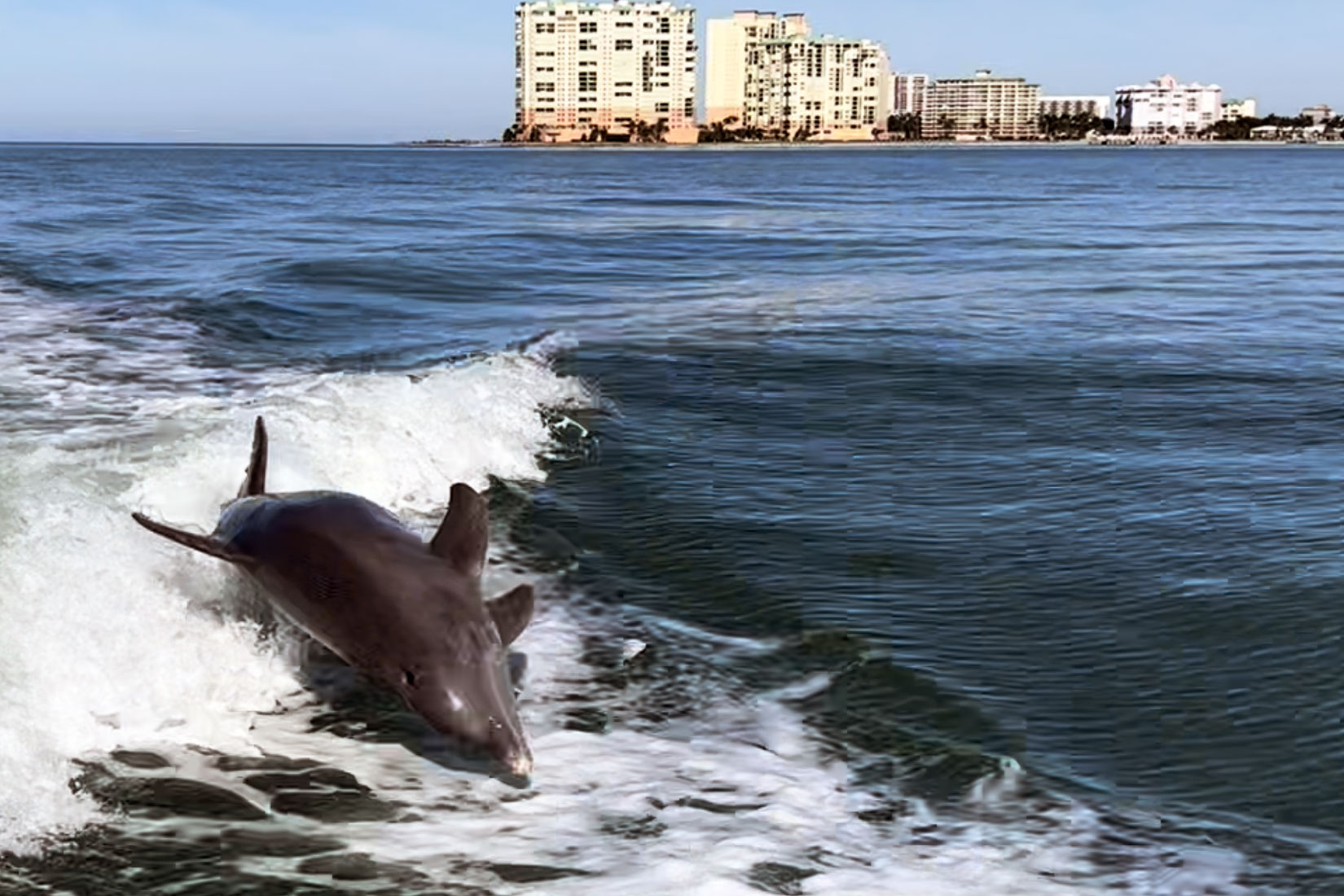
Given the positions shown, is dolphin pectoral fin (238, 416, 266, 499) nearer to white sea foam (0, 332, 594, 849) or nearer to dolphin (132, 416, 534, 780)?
white sea foam (0, 332, 594, 849)

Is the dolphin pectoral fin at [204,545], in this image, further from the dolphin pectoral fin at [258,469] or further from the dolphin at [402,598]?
the dolphin pectoral fin at [258,469]

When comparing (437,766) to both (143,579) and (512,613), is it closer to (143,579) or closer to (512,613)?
(512,613)

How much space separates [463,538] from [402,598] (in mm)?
366

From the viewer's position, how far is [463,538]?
17.0 ft

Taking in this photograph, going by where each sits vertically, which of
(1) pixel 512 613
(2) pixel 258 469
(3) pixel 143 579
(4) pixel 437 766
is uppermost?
(2) pixel 258 469

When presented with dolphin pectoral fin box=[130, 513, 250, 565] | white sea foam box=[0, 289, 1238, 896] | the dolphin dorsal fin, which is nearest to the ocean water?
white sea foam box=[0, 289, 1238, 896]

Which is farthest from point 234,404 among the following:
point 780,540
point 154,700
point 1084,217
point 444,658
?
point 1084,217

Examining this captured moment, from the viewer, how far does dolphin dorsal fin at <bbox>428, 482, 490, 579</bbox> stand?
5.14 metres

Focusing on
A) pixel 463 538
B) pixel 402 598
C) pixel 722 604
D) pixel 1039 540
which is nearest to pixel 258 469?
pixel 463 538

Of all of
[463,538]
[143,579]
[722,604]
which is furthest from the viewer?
[722,604]

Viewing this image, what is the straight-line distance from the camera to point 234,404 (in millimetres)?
10484

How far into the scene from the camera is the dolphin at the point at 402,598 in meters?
4.66

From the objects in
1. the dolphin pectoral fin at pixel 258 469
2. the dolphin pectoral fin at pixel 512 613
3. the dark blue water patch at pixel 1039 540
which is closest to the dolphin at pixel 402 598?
Result: the dolphin pectoral fin at pixel 512 613

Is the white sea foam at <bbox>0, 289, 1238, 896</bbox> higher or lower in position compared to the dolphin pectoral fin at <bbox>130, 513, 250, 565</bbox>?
lower
